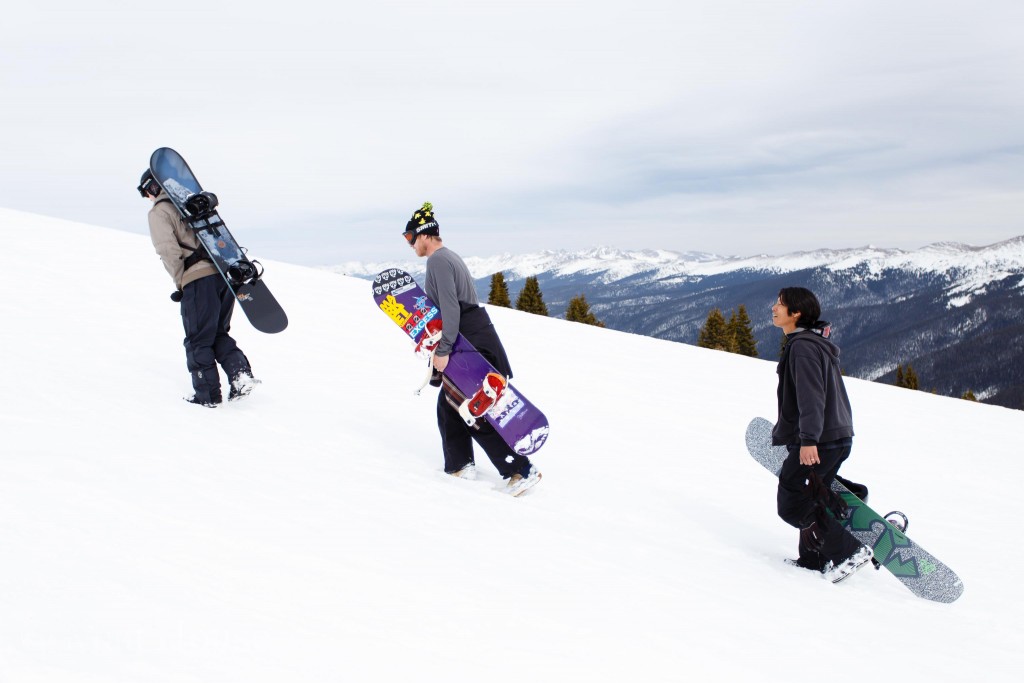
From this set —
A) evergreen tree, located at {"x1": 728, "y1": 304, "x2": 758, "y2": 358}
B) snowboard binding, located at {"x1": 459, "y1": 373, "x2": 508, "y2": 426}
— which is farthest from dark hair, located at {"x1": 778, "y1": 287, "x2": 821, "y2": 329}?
evergreen tree, located at {"x1": 728, "y1": 304, "x2": 758, "y2": 358}

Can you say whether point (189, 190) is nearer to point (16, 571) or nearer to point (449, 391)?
point (449, 391)

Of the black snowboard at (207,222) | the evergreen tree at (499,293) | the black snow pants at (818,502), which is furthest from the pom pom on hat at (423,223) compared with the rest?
the evergreen tree at (499,293)

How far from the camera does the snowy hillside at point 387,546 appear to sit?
8.16 ft

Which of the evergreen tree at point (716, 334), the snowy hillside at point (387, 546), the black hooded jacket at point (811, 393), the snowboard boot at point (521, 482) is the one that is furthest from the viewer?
the evergreen tree at point (716, 334)

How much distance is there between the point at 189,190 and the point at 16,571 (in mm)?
4016

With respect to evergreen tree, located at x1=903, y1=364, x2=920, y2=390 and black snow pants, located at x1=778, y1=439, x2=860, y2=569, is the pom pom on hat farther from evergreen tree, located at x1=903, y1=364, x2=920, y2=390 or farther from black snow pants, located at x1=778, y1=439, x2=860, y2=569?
evergreen tree, located at x1=903, y1=364, x2=920, y2=390

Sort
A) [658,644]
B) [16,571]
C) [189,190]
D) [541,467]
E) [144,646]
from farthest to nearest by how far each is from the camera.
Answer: [541,467] < [189,190] < [658,644] < [16,571] < [144,646]

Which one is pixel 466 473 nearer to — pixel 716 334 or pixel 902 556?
pixel 902 556

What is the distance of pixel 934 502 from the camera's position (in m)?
7.30

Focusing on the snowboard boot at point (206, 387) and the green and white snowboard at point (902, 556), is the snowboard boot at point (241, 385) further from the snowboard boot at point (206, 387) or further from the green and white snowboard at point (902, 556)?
the green and white snowboard at point (902, 556)

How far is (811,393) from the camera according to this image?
418cm

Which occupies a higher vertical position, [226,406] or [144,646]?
[226,406]

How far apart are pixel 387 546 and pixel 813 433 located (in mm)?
2861

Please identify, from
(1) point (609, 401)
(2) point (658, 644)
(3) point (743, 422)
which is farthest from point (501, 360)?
(3) point (743, 422)
